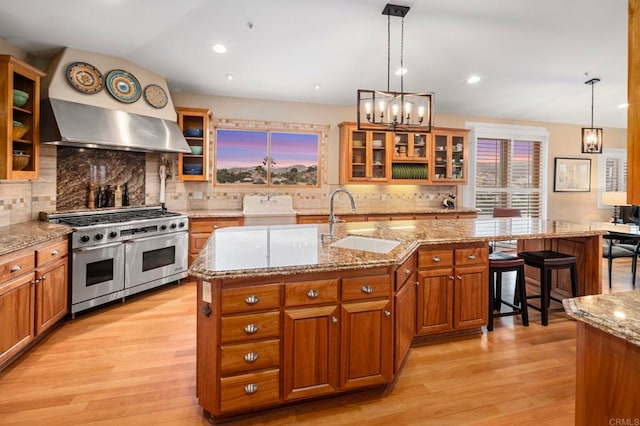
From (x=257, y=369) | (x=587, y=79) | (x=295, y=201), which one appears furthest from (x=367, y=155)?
(x=257, y=369)

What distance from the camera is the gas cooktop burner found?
346 cm

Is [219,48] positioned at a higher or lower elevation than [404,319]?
higher

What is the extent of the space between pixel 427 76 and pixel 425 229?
2827mm

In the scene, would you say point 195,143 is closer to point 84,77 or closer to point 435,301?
point 84,77

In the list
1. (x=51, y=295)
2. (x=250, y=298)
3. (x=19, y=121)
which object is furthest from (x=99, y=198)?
(x=250, y=298)

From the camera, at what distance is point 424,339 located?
9.37ft

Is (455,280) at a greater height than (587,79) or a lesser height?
lesser

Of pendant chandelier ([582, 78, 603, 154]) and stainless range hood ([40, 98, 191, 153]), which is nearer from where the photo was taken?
stainless range hood ([40, 98, 191, 153])

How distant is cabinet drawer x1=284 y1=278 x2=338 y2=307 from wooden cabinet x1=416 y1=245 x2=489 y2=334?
1.06 meters

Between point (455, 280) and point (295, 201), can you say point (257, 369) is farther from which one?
point (295, 201)

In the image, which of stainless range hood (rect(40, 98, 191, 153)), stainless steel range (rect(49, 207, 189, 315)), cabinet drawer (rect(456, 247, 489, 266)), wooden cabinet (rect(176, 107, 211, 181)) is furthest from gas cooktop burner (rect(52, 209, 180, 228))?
cabinet drawer (rect(456, 247, 489, 266))

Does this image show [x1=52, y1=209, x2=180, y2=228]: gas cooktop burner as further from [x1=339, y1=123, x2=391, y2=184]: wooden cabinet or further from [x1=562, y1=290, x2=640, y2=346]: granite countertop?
[x1=562, y1=290, x2=640, y2=346]: granite countertop

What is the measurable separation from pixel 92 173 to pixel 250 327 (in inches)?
139

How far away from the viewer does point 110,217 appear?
3898mm
